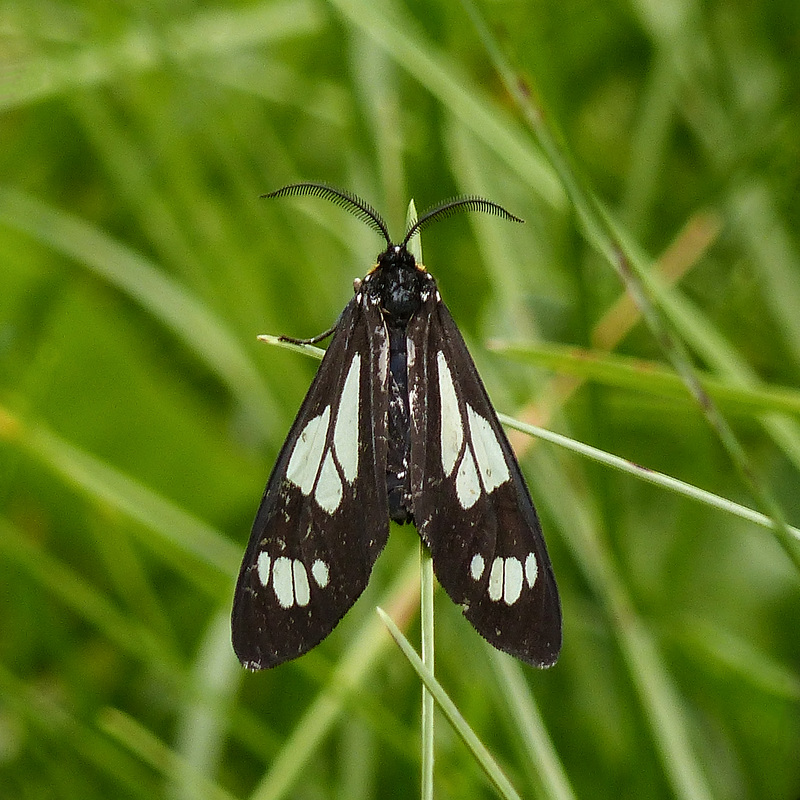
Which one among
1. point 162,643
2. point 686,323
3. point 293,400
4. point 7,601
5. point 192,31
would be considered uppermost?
point 192,31

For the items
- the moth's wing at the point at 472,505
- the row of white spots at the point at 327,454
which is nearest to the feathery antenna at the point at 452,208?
the moth's wing at the point at 472,505

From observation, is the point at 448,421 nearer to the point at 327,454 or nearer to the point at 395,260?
the point at 327,454

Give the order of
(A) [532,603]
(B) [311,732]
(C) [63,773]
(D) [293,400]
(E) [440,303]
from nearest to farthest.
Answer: (A) [532,603] < (E) [440,303] < (B) [311,732] < (C) [63,773] < (D) [293,400]

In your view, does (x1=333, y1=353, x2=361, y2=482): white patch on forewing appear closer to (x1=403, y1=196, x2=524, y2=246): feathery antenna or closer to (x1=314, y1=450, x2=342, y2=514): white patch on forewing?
(x1=314, y1=450, x2=342, y2=514): white patch on forewing

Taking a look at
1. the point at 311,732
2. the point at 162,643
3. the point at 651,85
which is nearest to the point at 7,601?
the point at 162,643

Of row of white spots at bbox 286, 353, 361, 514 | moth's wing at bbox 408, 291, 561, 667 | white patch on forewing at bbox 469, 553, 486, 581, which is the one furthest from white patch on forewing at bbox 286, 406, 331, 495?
white patch on forewing at bbox 469, 553, 486, 581

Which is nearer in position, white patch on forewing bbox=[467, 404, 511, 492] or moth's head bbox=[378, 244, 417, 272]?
white patch on forewing bbox=[467, 404, 511, 492]

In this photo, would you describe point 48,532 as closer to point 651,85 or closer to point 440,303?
point 440,303
